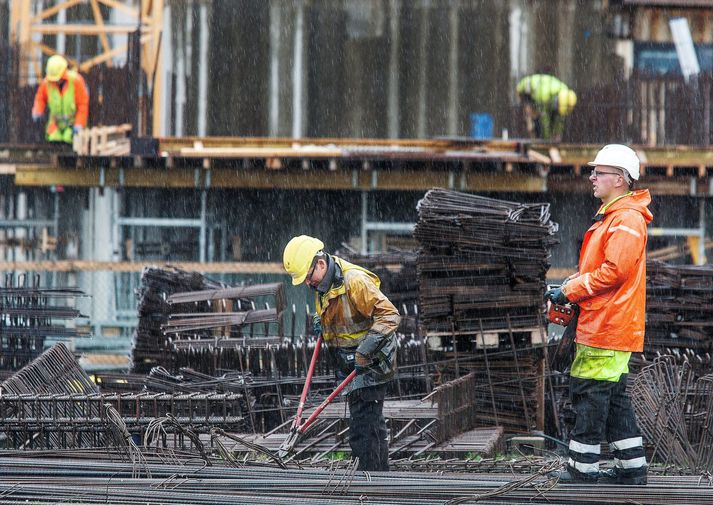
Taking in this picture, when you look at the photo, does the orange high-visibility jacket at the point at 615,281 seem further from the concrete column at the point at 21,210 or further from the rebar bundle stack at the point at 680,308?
the concrete column at the point at 21,210

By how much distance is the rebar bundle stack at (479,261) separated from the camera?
1094 cm

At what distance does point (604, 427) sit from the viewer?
7.20 m

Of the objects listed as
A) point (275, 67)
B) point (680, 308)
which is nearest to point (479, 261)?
point (680, 308)

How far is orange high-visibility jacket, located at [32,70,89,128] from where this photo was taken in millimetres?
18234

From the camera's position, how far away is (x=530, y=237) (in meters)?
10.9

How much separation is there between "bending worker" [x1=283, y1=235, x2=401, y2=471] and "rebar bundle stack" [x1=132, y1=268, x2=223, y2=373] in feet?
17.5

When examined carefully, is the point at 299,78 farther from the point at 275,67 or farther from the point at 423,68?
the point at 423,68

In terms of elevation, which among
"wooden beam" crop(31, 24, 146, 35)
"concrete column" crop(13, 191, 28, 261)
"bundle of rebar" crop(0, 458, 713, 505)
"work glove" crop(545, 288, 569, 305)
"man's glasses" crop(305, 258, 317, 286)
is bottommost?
"bundle of rebar" crop(0, 458, 713, 505)

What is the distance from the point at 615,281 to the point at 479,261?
407 centimetres

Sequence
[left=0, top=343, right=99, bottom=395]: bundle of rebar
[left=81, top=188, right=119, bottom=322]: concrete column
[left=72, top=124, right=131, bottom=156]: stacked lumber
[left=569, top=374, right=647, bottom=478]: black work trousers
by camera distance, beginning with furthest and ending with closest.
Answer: [left=81, top=188, right=119, bottom=322]: concrete column, [left=72, top=124, right=131, bottom=156]: stacked lumber, [left=0, top=343, right=99, bottom=395]: bundle of rebar, [left=569, top=374, right=647, bottom=478]: black work trousers

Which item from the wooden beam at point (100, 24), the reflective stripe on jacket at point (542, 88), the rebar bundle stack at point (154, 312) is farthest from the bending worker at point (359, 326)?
the wooden beam at point (100, 24)

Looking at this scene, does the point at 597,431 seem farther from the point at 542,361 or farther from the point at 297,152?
the point at 297,152

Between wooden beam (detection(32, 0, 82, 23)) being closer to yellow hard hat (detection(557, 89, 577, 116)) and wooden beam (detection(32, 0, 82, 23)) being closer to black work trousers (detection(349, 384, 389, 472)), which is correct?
yellow hard hat (detection(557, 89, 577, 116))

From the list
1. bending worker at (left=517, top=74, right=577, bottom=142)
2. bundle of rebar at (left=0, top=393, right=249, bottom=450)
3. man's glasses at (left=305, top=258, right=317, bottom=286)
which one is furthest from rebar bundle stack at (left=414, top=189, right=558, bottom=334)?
bending worker at (left=517, top=74, right=577, bottom=142)
